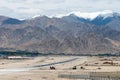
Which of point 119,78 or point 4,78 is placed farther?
point 4,78

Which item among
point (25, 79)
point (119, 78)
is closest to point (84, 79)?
point (119, 78)

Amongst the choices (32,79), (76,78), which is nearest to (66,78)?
(76,78)

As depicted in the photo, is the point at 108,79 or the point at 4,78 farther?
the point at 4,78

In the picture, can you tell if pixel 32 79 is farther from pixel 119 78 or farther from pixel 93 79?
pixel 119 78

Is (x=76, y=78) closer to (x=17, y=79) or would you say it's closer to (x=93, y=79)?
(x=93, y=79)

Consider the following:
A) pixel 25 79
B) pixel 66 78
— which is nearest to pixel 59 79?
pixel 66 78

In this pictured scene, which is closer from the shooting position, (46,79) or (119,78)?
(119,78)

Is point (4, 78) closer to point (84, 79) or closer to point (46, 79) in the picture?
point (46, 79)
